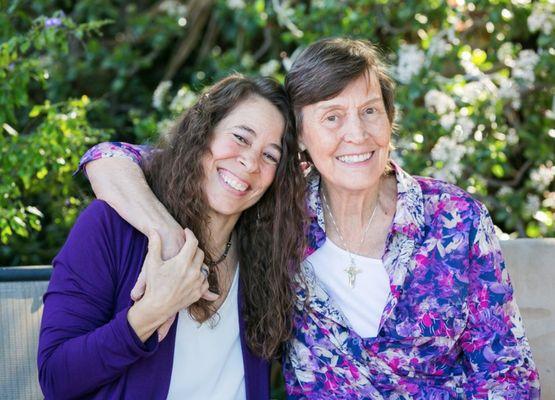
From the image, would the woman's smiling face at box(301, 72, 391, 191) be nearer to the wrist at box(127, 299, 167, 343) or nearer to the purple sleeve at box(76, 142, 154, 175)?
the purple sleeve at box(76, 142, 154, 175)

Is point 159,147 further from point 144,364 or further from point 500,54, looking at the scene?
point 500,54

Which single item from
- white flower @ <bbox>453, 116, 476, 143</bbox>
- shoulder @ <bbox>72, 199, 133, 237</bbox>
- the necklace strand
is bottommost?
white flower @ <bbox>453, 116, 476, 143</bbox>

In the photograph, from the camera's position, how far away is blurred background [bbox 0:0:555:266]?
3.20 m

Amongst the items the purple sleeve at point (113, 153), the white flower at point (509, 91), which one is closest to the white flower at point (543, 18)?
the white flower at point (509, 91)

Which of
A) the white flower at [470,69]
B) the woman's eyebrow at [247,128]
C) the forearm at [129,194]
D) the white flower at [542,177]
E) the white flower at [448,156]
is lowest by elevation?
the white flower at [542,177]

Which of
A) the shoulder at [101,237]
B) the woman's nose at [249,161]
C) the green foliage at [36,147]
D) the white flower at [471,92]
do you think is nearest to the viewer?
the shoulder at [101,237]

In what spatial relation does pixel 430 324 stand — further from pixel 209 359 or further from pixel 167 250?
pixel 167 250

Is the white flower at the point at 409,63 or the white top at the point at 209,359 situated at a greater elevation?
the white flower at the point at 409,63

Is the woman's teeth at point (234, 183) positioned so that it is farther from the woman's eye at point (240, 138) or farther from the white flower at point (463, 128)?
the white flower at point (463, 128)

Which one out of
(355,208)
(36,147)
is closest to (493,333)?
(355,208)

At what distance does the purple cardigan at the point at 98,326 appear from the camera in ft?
7.26

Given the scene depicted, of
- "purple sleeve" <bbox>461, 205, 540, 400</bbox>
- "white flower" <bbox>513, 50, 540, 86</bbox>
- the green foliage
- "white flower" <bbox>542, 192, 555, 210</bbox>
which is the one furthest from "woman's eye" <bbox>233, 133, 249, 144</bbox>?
A: "white flower" <bbox>542, 192, 555, 210</bbox>

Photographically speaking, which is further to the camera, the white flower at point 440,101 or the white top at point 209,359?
the white flower at point 440,101

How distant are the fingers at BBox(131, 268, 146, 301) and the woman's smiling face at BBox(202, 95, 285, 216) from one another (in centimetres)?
33
